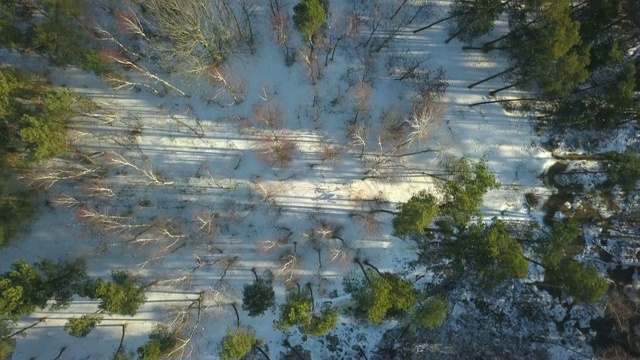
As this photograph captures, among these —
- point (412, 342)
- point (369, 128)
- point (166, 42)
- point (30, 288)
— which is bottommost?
point (412, 342)

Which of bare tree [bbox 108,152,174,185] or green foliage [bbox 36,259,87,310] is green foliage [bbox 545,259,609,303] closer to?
bare tree [bbox 108,152,174,185]

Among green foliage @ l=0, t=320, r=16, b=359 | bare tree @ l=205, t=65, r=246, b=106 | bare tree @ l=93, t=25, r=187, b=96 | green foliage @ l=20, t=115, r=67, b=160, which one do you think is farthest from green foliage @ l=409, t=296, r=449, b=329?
green foliage @ l=0, t=320, r=16, b=359

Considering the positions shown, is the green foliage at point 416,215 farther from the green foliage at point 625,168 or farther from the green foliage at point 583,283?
the green foliage at point 625,168

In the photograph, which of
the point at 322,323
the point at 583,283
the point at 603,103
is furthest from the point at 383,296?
the point at 603,103

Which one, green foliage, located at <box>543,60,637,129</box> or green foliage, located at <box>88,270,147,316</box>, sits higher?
Answer: green foliage, located at <box>543,60,637,129</box>

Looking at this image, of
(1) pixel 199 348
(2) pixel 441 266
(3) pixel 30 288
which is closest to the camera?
(3) pixel 30 288

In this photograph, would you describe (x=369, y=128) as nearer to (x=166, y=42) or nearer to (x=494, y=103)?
(x=494, y=103)

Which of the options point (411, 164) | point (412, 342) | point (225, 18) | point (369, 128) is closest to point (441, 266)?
point (412, 342)
